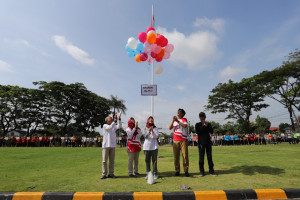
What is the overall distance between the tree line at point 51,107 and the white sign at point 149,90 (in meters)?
32.9

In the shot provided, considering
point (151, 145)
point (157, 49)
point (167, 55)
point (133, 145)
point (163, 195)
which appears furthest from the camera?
point (167, 55)

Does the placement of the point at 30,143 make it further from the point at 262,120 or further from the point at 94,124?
the point at 262,120

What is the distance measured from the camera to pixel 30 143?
83.5ft

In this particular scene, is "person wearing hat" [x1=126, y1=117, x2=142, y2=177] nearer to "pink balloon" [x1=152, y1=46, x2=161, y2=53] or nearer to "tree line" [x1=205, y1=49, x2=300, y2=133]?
"pink balloon" [x1=152, y1=46, x2=161, y2=53]

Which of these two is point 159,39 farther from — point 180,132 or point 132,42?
point 180,132

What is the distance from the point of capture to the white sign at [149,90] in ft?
24.4

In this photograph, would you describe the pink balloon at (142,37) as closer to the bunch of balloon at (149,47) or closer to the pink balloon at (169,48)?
the bunch of balloon at (149,47)

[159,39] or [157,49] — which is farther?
[157,49]

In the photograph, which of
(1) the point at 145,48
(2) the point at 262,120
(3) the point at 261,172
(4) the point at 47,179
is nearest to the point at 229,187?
(3) the point at 261,172

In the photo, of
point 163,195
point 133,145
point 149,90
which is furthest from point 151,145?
point 149,90

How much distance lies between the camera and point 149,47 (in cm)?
702

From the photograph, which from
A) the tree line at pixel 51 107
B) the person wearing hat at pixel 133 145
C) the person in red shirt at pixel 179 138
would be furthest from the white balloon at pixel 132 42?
the tree line at pixel 51 107

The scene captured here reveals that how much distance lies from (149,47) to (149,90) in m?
1.71

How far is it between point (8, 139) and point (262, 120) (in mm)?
82713
